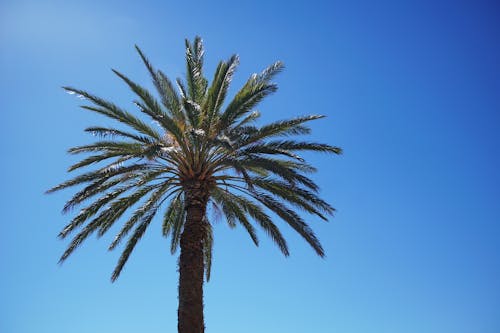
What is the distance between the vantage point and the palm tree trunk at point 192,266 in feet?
43.9

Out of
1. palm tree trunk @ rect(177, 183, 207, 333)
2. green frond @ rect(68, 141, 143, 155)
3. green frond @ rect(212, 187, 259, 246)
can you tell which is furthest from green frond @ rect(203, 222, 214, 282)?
green frond @ rect(68, 141, 143, 155)

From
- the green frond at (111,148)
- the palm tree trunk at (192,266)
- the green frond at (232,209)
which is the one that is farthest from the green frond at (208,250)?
the green frond at (111,148)

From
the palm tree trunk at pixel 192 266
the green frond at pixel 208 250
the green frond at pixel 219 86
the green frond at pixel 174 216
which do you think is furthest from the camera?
the green frond at pixel 208 250

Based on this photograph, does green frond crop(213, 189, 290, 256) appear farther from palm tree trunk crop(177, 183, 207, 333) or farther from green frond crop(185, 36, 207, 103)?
green frond crop(185, 36, 207, 103)

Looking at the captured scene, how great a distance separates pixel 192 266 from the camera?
46.4 feet

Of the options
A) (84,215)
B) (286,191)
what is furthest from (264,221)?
(84,215)

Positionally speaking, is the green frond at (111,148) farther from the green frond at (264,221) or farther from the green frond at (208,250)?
the green frond at (208,250)

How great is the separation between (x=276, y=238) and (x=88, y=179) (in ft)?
20.3

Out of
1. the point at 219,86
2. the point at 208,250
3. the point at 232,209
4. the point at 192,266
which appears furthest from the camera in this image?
the point at 208,250

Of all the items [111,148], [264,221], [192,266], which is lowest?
[192,266]

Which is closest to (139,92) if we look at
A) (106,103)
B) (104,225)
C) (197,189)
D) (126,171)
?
(106,103)

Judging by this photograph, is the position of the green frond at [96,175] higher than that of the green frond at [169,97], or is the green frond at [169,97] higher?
the green frond at [169,97]

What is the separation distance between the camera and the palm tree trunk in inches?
526

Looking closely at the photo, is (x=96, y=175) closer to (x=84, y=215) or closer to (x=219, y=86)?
(x=84, y=215)
